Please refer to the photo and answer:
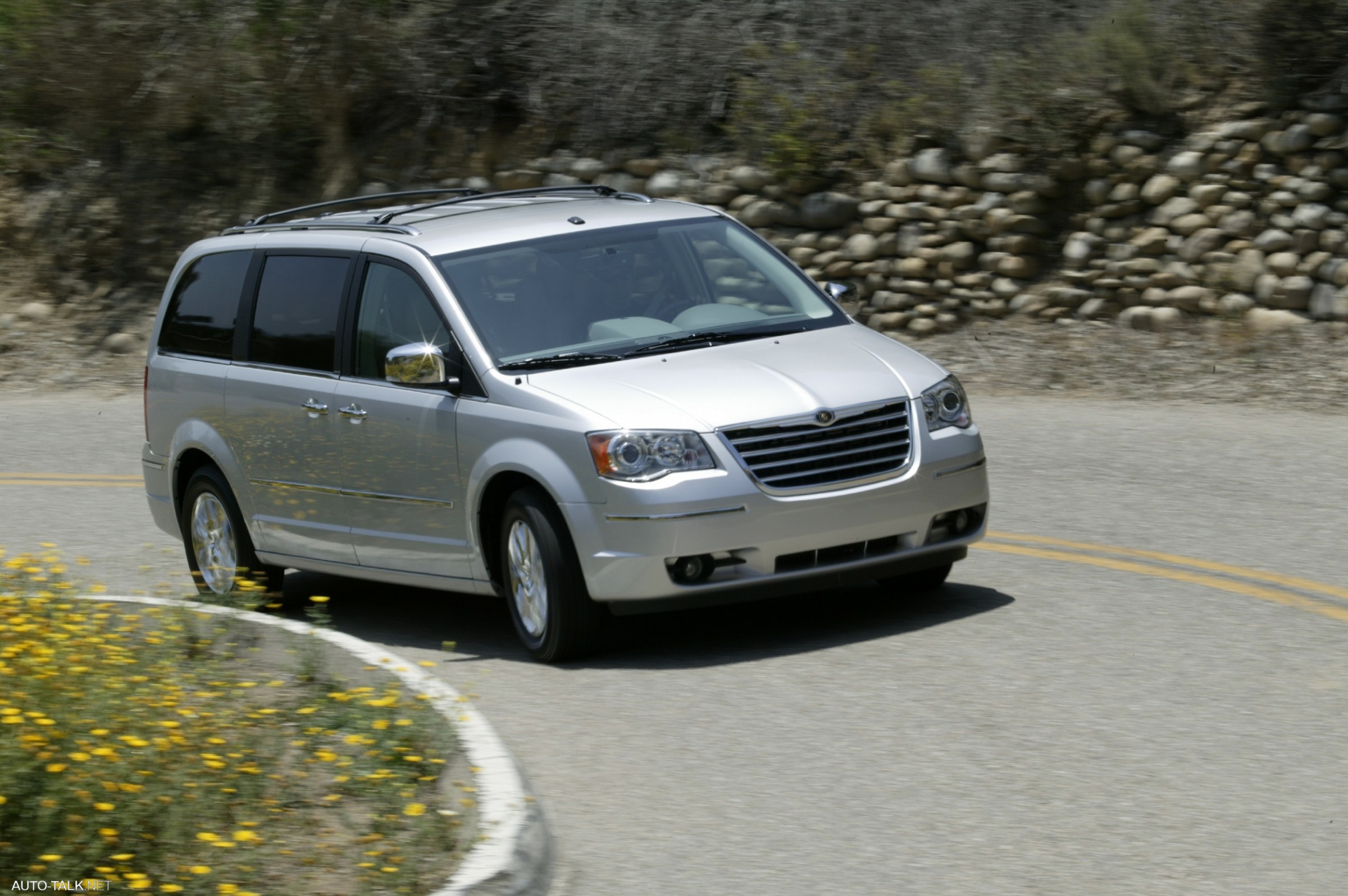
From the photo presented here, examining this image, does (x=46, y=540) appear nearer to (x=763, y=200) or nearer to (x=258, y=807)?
(x=258, y=807)

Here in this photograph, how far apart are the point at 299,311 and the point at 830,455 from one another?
3.16 m

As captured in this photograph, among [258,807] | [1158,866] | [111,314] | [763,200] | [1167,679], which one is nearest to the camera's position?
[1158,866]

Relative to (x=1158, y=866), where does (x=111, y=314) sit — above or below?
below

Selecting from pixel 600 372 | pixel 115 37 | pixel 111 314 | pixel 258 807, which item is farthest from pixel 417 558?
pixel 115 37

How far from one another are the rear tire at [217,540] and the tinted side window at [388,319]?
1.51m

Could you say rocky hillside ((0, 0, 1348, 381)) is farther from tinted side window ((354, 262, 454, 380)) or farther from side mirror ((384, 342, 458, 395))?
side mirror ((384, 342, 458, 395))

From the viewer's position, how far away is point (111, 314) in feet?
70.6

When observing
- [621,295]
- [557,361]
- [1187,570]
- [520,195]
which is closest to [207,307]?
[520,195]

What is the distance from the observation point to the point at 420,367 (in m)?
8.31

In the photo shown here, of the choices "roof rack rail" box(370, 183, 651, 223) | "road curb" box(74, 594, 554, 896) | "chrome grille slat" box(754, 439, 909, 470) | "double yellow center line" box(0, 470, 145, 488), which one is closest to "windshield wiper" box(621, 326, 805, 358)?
"chrome grille slat" box(754, 439, 909, 470)

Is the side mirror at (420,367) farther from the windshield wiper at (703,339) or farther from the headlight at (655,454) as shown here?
the headlight at (655,454)

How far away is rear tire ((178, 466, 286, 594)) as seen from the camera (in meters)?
10.0

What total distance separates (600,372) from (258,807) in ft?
9.99

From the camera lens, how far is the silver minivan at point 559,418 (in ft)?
25.1
